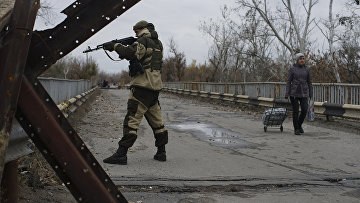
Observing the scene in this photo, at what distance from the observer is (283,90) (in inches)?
613

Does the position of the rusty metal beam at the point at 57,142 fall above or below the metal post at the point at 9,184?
above

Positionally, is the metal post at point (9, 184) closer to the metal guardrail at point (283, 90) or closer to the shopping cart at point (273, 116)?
the shopping cart at point (273, 116)

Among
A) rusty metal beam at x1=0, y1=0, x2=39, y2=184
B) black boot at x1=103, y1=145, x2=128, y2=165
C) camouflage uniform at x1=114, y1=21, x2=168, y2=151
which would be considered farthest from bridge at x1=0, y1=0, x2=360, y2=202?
camouflage uniform at x1=114, y1=21, x2=168, y2=151

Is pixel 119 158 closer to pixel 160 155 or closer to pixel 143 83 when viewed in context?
pixel 160 155

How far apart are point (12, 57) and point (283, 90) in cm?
1441

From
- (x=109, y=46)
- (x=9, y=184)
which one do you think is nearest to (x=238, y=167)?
(x=109, y=46)

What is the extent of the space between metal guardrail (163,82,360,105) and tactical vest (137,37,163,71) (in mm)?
7658

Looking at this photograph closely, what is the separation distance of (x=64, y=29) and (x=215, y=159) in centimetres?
426

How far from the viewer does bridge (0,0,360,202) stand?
2.06 metres

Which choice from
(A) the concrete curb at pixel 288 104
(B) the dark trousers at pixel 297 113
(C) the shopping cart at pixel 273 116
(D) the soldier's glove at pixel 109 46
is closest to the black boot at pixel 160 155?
(D) the soldier's glove at pixel 109 46

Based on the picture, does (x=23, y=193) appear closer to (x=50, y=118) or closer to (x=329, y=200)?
(x=50, y=118)

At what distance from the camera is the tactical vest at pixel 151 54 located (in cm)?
555

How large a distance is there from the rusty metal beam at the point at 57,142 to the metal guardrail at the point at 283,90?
1061 centimetres

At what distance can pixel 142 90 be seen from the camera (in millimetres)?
5621
